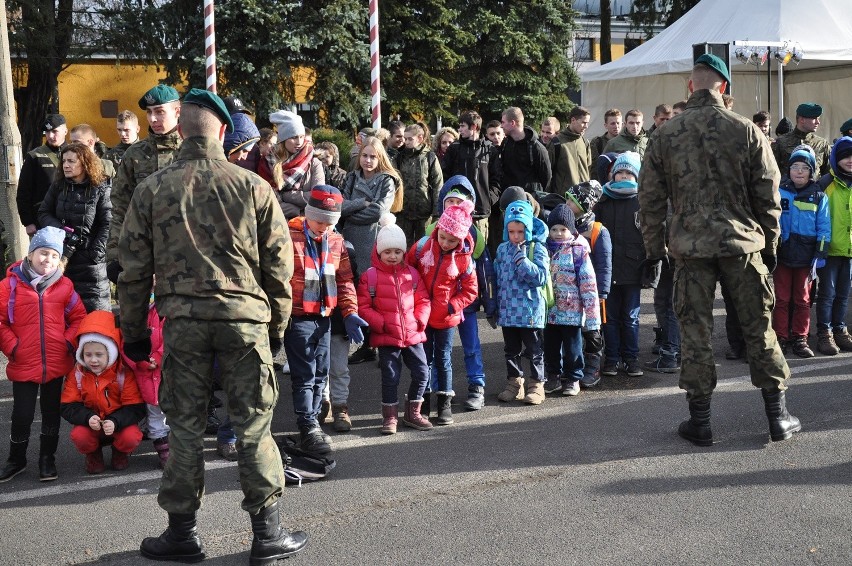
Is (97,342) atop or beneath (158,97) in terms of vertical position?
beneath

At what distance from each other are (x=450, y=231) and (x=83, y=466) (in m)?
2.80

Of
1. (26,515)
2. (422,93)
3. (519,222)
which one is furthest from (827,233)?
(422,93)

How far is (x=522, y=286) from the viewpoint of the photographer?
24.0ft

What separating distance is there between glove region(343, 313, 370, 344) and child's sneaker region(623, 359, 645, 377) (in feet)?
8.55

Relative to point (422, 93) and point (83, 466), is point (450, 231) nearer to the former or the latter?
point (83, 466)

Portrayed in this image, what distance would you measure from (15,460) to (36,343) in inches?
27.4

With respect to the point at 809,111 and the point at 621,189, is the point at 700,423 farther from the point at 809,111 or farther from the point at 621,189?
the point at 809,111

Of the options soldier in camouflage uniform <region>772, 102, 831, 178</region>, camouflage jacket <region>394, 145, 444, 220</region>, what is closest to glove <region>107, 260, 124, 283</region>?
camouflage jacket <region>394, 145, 444, 220</region>

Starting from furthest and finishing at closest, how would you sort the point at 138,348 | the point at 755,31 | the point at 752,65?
the point at 752,65
the point at 755,31
the point at 138,348

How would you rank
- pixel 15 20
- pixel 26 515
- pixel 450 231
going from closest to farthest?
pixel 26 515 → pixel 450 231 → pixel 15 20

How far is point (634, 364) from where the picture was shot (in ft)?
26.5

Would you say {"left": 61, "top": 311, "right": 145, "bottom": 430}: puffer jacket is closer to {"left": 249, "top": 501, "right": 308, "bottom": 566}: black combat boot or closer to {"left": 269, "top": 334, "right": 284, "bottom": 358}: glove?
{"left": 269, "top": 334, "right": 284, "bottom": 358}: glove

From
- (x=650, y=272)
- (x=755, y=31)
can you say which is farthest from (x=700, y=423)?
(x=755, y=31)

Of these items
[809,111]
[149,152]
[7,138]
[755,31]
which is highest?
[755,31]
